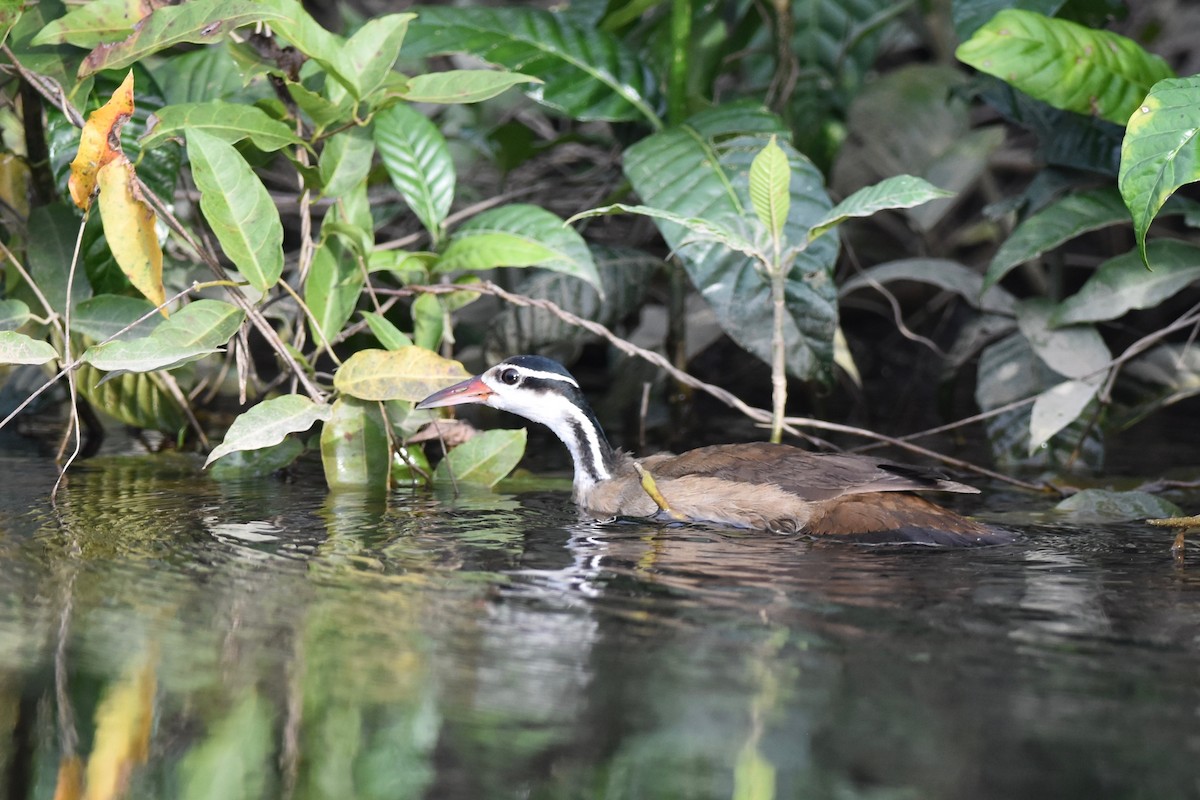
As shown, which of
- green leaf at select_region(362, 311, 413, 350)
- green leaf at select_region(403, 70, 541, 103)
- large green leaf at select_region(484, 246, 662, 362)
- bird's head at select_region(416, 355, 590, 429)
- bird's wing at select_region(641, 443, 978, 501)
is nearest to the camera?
bird's wing at select_region(641, 443, 978, 501)

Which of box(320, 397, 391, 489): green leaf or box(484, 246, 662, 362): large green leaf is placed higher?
box(484, 246, 662, 362): large green leaf

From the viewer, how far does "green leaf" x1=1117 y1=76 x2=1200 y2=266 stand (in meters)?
3.93

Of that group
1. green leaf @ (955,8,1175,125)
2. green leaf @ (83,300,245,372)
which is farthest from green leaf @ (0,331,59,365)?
green leaf @ (955,8,1175,125)

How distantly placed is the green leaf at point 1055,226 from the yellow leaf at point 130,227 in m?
3.05

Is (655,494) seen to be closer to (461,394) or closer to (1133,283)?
(461,394)

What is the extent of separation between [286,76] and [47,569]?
1.84 m

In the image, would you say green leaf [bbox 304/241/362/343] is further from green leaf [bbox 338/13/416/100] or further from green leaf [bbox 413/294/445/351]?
green leaf [bbox 338/13/416/100]

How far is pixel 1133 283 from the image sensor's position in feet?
17.4

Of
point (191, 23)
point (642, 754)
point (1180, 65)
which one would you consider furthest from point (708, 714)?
point (1180, 65)

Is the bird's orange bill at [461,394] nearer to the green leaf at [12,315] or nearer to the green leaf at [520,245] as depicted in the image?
the green leaf at [520,245]

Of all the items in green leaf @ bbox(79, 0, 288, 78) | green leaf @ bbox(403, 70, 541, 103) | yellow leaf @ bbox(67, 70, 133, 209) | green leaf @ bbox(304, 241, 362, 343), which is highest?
green leaf @ bbox(79, 0, 288, 78)

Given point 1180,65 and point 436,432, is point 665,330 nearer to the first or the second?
point 436,432

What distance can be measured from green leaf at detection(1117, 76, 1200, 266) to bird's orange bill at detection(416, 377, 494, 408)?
2.14m

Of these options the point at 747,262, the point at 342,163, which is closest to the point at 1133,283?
the point at 747,262
